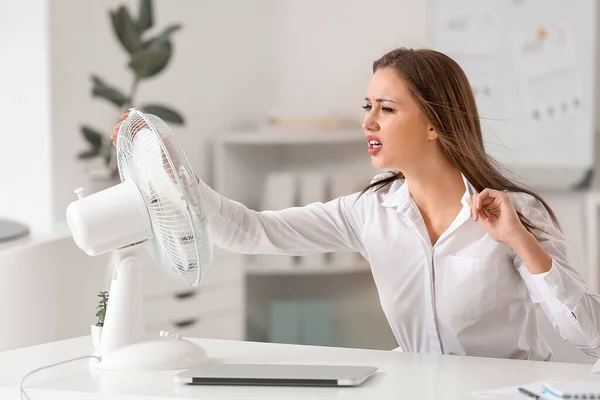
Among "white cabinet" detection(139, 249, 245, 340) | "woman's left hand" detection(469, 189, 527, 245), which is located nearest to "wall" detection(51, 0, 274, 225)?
"white cabinet" detection(139, 249, 245, 340)

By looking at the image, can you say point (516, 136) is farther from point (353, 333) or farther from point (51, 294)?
point (51, 294)

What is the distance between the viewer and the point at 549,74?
3.73 metres

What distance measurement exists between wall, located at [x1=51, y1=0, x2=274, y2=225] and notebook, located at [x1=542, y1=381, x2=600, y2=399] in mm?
2182

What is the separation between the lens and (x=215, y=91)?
401cm

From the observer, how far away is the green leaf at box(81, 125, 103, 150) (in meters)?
3.29

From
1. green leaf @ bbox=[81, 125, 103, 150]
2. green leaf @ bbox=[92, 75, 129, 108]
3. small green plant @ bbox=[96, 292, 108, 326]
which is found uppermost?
green leaf @ bbox=[92, 75, 129, 108]

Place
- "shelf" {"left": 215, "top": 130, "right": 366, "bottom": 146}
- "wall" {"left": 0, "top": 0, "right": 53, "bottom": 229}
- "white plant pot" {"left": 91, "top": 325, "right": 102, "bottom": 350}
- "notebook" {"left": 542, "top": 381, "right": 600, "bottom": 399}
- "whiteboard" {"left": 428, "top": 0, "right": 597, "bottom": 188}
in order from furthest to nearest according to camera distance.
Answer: "shelf" {"left": 215, "top": 130, "right": 366, "bottom": 146} < "whiteboard" {"left": 428, "top": 0, "right": 597, "bottom": 188} < "wall" {"left": 0, "top": 0, "right": 53, "bottom": 229} < "white plant pot" {"left": 91, "top": 325, "right": 102, "bottom": 350} < "notebook" {"left": 542, "top": 381, "right": 600, "bottom": 399}

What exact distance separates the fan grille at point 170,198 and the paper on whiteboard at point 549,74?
2.41 m

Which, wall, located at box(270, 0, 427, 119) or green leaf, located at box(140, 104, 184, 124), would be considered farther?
wall, located at box(270, 0, 427, 119)

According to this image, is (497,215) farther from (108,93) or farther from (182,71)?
(182,71)

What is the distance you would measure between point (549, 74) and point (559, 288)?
6.84 ft

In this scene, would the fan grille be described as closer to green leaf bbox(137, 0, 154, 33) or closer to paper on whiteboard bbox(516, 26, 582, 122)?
green leaf bbox(137, 0, 154, 33)

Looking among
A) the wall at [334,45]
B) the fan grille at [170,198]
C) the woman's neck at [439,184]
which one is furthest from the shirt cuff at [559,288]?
the wall at [334,45]

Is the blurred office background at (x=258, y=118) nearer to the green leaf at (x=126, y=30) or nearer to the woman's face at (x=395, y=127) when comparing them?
the green leaf at (x=126, y=30)
